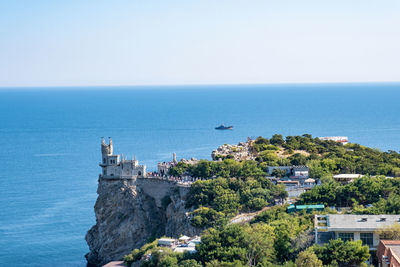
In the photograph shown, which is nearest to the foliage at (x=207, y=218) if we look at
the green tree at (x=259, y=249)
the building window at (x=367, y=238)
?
the green tree at (x=259, y=249)

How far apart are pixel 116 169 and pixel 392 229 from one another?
107ft

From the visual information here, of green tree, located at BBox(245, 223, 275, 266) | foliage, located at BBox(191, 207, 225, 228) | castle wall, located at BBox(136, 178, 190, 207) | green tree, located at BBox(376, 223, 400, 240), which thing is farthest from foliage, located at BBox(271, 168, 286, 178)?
green tree, located at BBox(376, 223, 400, 240)

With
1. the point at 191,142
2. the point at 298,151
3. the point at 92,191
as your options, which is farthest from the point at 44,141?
the point at 298,151

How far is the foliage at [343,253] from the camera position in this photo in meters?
37.5

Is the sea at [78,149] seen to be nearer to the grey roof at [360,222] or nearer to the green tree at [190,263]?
the green tree at [190,263]

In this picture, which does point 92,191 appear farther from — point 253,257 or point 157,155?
point 253,257

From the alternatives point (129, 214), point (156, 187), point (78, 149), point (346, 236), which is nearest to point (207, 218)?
point (156, 187)

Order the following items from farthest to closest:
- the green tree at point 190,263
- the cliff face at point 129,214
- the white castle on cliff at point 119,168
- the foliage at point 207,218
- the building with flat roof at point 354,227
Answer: the white castle on cliff at point 119,168, the cliff face at point 129,214, the foliage at point 207,218, the building with flat roof at point 354,227, the green tree at point 190,263

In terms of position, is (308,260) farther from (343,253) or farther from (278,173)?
(278,173)

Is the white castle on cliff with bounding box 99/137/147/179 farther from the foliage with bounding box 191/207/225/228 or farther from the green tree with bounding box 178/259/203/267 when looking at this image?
the green tree with bounding box 178/259/203/267

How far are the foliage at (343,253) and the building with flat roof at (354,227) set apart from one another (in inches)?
85.0

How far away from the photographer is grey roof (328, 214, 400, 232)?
40.7m

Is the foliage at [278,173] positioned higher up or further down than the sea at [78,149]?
higher up

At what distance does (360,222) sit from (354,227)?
114 cm
